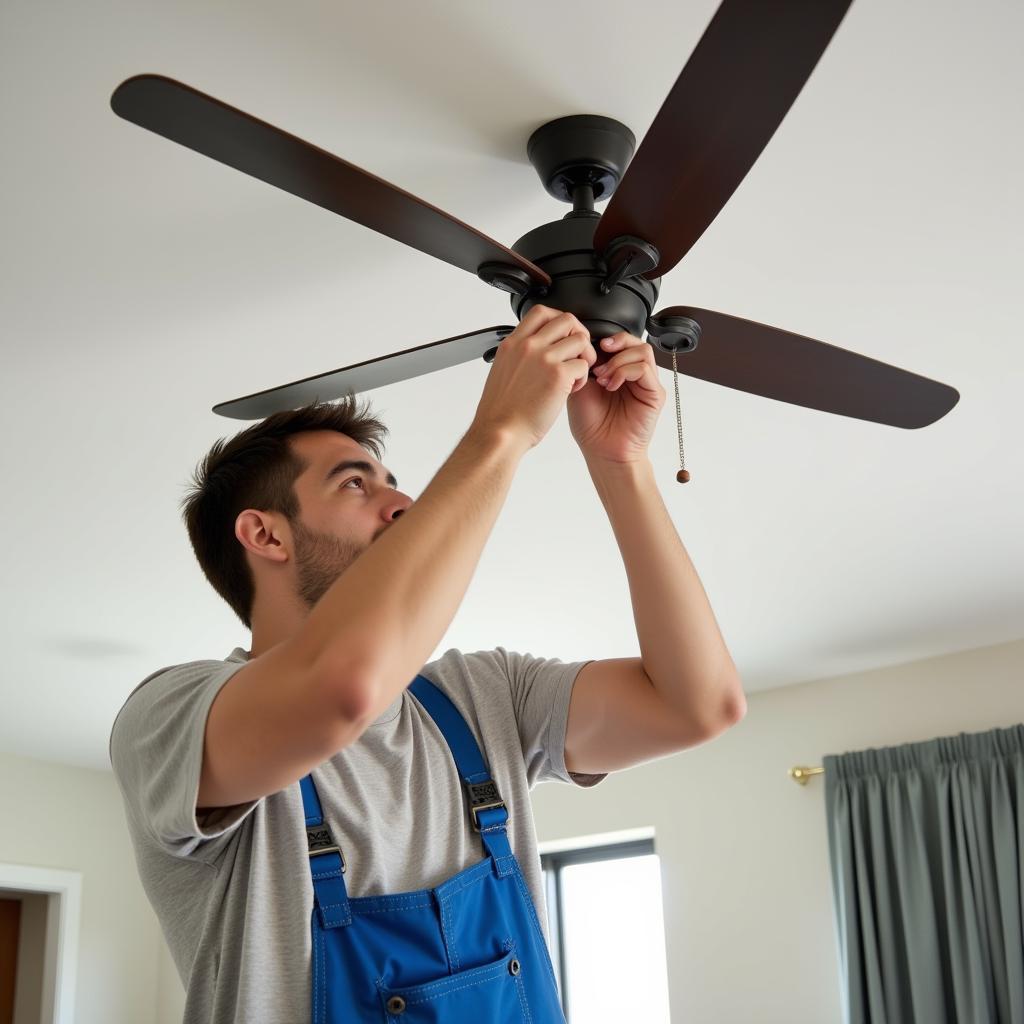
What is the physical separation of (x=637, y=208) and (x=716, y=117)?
0.50ft

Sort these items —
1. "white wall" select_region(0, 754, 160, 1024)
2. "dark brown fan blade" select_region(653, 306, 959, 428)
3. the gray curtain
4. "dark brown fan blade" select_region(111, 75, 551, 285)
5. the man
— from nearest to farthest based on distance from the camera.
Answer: the man → "dark brown fan blade" select_region(111, 75, 551, 285) → "dark brown fan blade" select_region(653, 306, 959, 428) → the gray curtain → "white wall" select_region(0, 754, 160, 1024)

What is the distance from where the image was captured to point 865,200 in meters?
1.76

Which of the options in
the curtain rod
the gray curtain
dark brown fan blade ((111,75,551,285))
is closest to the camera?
dark brown fan blade ((111,75,551,285))

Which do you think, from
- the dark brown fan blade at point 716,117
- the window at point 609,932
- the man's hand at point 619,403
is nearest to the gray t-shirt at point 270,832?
the man's hand at point 619,403

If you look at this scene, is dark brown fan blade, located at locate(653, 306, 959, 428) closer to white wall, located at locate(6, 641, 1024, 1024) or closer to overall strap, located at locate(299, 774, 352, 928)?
overall strap, located at locate(299, 774, 352, 928)

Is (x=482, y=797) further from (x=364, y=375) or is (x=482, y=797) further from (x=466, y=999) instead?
(x=364, y=375)

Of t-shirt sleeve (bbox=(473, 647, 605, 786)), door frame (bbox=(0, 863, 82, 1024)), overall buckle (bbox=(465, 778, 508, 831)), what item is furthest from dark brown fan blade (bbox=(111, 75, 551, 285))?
door frame (bbox=(0, 863, 82, 1024))

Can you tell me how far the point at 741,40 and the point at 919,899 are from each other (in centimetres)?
323

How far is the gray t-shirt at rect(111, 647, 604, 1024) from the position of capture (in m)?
0.99

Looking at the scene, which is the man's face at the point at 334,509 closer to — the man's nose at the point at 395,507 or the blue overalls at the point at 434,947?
the man's nose at the point at 395,507

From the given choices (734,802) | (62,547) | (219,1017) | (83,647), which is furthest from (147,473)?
(734,802)

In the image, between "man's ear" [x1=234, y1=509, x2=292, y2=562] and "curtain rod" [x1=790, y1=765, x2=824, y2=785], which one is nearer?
"man's ear" [x1=234, y1=509, x2=292, y2=562]

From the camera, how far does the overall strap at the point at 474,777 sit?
1.18 metres

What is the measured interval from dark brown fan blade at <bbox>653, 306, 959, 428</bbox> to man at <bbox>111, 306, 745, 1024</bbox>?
0.25 metres
